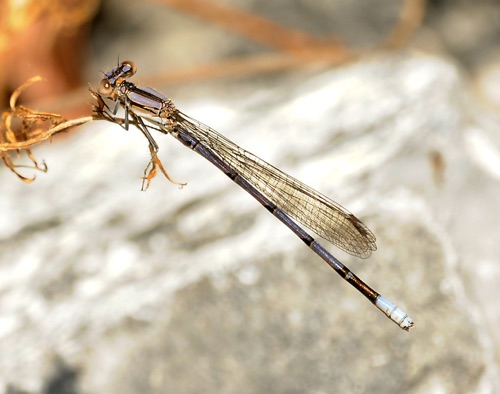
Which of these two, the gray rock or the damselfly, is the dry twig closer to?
the damselfly

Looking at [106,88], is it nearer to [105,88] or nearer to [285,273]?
[105,88]

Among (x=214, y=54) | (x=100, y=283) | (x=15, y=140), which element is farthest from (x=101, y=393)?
(x=214, y=54)

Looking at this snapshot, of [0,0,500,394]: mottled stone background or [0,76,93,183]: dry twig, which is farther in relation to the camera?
[0,0,500,394]: mottled stone background

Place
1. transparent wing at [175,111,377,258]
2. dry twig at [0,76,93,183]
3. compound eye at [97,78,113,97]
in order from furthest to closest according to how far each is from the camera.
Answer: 1. transparent wing at [175,111,377,258]
2. compound eye at [97,78,113,97]
3. dry twig at [0,76,93,183]

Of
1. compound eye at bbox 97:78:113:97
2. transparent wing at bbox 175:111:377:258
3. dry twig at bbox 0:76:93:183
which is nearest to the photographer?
dry twig at bbox 0:76:93:183

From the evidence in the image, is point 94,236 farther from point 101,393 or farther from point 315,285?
point 315,285

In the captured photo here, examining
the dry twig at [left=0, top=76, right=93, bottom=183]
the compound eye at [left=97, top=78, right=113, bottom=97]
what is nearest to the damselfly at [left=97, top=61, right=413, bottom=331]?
the compound eye at [left=97, top=78, right=113, bottom=97]

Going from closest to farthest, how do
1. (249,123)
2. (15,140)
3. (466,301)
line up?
(15,140) → (466,301) → (249,123)

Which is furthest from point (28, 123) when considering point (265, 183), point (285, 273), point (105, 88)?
point (285, 273)
